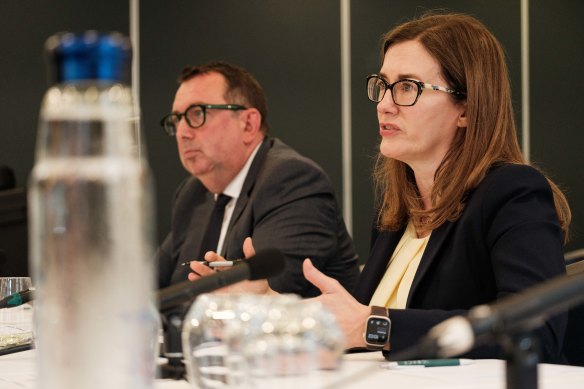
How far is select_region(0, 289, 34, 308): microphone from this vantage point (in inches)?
70.5

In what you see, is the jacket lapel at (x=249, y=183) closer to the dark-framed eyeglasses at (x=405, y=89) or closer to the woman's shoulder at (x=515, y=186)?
the dark-framed eyeglasses at (x=405, y=89)

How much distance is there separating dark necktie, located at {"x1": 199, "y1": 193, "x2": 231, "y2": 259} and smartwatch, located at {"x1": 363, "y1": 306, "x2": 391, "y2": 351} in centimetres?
169

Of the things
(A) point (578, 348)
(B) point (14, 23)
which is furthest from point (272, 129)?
(A) point (578, 348)

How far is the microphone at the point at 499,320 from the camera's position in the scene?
2.52ft

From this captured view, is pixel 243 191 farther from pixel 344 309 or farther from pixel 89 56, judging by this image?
pixel 89 56

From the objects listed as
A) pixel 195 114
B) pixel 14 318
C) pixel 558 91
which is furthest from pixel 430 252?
pixel 558 91

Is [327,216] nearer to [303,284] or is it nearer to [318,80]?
[303,284]

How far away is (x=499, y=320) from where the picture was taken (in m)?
0.80

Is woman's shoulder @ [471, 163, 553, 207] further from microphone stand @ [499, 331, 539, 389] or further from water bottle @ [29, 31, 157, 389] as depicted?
water bottle @ [29, 31, 157, 389]

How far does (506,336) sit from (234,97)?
3042 millimetres

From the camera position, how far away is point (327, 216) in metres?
3.44

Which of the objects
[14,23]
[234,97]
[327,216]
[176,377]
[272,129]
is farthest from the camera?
[272,129]

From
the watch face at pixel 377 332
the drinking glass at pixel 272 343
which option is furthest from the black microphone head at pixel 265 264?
the watch face at pixel 377 332

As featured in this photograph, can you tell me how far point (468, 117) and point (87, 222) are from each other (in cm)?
178
